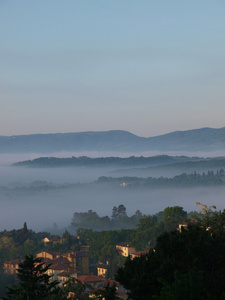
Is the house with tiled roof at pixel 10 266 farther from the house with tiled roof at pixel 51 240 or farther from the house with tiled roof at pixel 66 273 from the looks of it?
the house with tiled roof at pixel 51 240

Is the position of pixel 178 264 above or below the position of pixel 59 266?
above

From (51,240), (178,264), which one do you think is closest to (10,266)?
(51,240)

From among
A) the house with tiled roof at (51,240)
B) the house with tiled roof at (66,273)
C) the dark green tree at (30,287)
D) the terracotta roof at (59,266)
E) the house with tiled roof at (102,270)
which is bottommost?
the house with tiled roof at (102,270)

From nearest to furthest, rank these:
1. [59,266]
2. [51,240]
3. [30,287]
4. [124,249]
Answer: [30,287] → [59,266] → [124,249] → [51,240]

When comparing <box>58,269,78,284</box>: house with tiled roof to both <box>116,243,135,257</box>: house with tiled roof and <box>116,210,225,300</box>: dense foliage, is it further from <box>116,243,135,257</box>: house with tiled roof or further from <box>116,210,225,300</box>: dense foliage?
<box>116,210,225,300</box>: dense foliage

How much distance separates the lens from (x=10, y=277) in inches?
3105

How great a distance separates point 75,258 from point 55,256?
5.91 m

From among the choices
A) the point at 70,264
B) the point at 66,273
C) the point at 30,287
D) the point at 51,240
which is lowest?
the point at 70,264

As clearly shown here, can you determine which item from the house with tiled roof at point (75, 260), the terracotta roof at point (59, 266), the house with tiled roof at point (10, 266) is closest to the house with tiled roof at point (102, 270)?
the house with tiled roof at point (75, 260)

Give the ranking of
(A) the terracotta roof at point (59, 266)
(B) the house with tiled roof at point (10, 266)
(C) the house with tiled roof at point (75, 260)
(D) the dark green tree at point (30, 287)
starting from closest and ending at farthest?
(D) the dark green tree at point (30, 287) → (A) the terracotta roof at point (59, 266) → (C) the house with tiled roof at point (75, 260) → (B) the house with tiled roof at point (10, 266)

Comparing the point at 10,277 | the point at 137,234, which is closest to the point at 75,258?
the point at 10,277

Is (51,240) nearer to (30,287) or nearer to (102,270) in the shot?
(102,270)

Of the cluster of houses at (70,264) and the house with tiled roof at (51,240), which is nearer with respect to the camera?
the cluster of houses at (70,264)

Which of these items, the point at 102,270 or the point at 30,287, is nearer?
the point at 30,287
